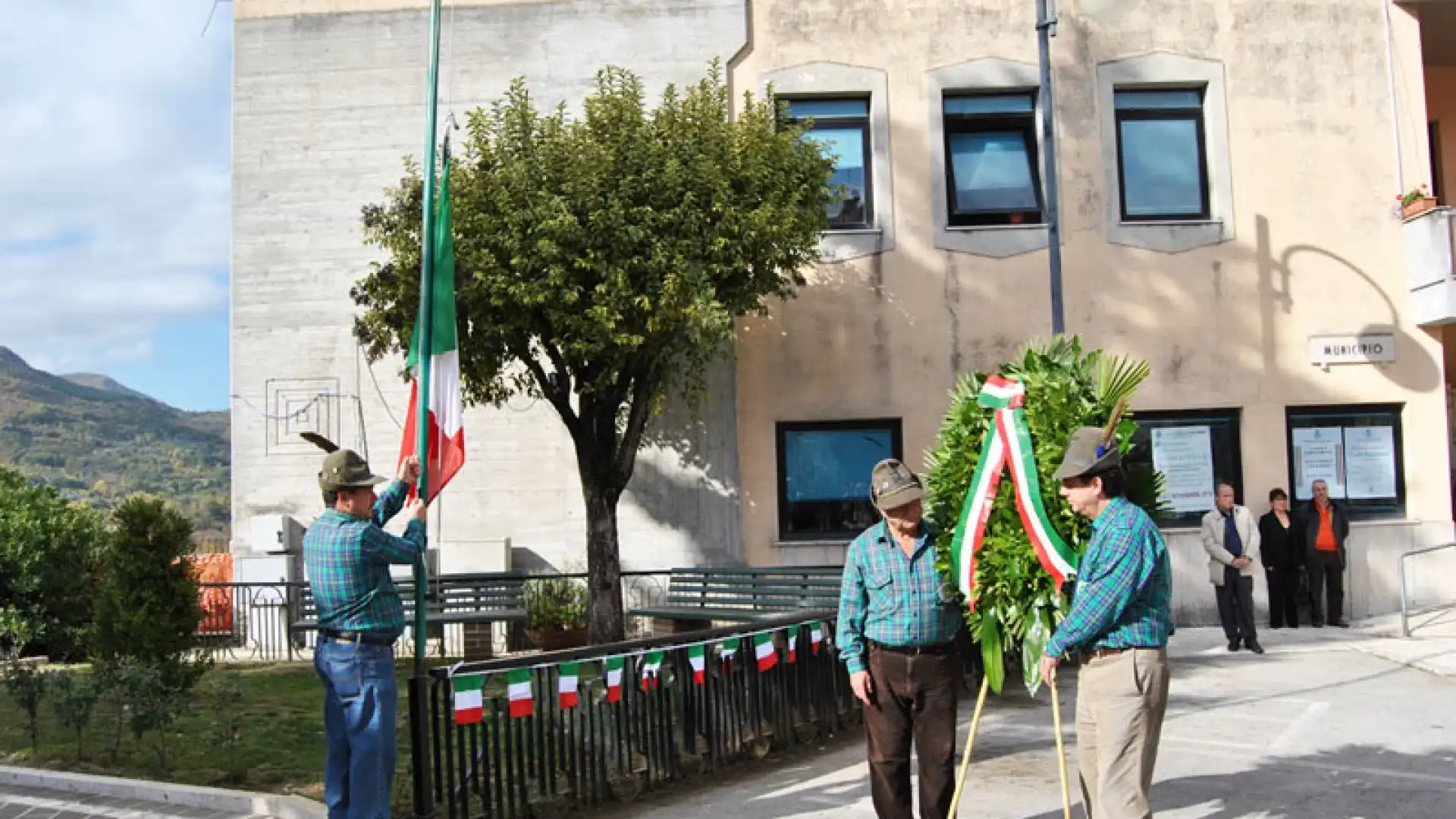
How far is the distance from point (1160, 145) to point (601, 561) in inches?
365

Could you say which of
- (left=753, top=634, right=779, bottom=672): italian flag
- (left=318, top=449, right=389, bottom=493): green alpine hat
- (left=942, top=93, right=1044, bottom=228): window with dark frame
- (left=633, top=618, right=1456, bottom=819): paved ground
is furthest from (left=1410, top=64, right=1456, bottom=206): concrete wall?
(left=318, top=449, right=389, bottom=493): green alpine hat

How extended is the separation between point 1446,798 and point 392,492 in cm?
624

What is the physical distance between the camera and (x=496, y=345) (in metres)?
13.6

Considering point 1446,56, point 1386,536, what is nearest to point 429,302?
point 1386,536

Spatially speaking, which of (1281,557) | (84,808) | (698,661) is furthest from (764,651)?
(1281,557)

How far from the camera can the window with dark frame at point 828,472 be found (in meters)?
16.3

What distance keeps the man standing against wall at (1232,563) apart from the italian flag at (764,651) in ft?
22.7

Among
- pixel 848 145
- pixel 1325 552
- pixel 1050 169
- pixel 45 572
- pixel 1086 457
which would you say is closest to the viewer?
pixel 1086 457

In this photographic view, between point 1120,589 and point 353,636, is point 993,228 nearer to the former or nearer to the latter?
point 1120,589

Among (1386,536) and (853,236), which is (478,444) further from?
(1386,536)

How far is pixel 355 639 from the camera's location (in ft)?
20.5

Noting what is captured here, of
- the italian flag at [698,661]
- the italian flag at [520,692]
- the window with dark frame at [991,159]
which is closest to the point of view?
the italian flag at [520,692]

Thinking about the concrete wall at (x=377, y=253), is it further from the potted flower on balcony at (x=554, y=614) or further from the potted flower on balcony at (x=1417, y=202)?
the potted flower on balcony at (x=1417, y=202)

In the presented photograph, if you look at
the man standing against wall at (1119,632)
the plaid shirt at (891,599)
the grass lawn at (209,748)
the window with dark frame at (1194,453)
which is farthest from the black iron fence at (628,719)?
the window with dark frame at (1194,453)
